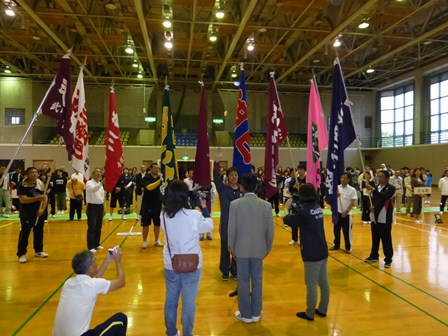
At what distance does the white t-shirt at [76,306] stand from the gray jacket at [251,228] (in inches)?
58.4

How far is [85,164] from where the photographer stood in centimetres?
588

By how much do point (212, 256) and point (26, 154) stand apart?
19137mm

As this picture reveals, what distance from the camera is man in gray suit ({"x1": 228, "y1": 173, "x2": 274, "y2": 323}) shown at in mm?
3377

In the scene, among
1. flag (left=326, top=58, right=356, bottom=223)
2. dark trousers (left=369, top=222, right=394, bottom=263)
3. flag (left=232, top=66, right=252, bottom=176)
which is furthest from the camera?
dark trousers (left=369, top=222, right=394, bottom=263)

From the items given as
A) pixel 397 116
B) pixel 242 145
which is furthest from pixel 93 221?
pixel 397 116

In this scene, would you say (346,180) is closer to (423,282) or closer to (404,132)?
(423,282)

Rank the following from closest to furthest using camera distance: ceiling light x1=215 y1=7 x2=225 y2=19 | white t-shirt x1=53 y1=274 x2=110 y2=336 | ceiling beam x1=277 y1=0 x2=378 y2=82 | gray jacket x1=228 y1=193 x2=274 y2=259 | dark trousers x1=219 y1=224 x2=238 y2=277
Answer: white t-shirt x1=53 y1=274 x2=110 y2=336
gray jacket x1=228 y1=193 x2=274 y2=259
dark trousers x1=219 y1=224 x2=238 y2=277
ceiling beam x1=277 y1=0 x2=378 y2=82
ceiling light x1=215 y1=7 x2=225 y2=19

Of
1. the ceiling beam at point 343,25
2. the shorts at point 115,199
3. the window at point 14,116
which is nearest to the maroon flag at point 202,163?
the shorts at point 115,199

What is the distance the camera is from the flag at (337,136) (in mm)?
4668

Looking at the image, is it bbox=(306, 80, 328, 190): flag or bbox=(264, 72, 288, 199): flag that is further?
bbox=(306, 80, 328, 190): flag

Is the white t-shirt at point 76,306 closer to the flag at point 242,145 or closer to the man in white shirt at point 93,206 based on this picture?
the flag at point 242,145

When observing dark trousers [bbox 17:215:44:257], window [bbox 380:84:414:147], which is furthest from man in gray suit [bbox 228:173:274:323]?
window [bbox 380:84:414:147]

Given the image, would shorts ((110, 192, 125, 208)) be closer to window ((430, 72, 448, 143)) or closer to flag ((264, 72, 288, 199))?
flag ((264, 72, 288, 199))

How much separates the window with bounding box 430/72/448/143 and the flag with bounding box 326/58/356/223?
1846cm
